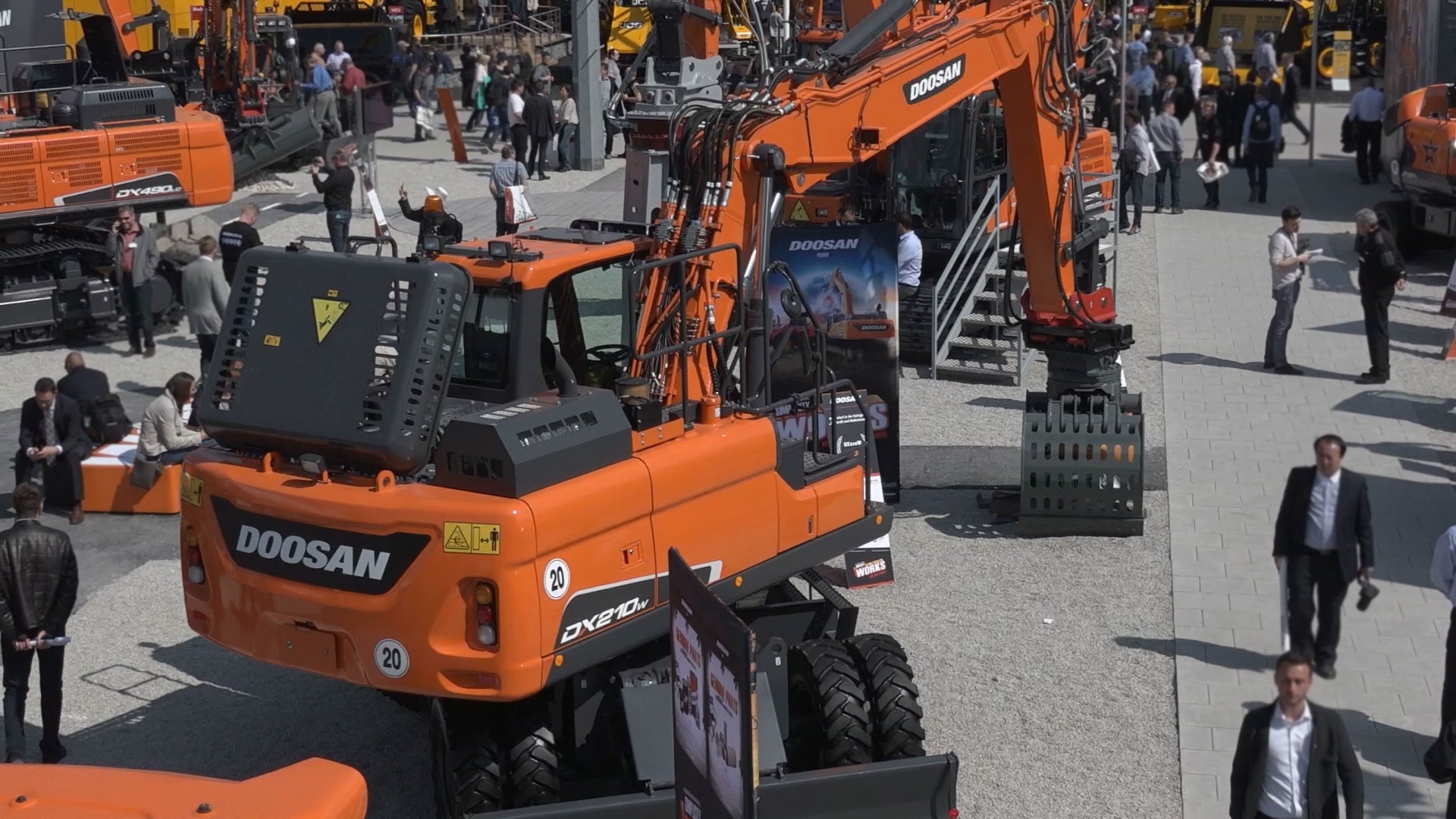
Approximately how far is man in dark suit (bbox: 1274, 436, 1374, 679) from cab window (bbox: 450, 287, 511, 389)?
377cm

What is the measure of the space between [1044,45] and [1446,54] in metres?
13.3

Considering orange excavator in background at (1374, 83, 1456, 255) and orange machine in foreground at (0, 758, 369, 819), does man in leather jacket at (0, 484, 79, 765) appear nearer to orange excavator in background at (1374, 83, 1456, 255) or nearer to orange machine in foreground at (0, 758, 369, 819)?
orange machine in foreground at (0, 758, 369, 819)

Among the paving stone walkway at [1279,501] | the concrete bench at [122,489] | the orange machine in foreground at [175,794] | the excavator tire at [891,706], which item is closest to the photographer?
the orange machine in foreground at [175,794]

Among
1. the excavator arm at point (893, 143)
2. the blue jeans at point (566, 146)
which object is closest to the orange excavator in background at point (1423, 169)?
the excavator arm at point (893, 143)

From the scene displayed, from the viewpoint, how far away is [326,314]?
8.09 metres

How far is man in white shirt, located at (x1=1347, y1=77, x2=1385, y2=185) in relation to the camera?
26.4 metres

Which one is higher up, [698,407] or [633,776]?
[698,407]

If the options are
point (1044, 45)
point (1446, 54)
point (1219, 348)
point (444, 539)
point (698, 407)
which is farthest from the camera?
point (1446, 54)

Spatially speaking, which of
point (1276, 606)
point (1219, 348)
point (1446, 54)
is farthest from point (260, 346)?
point (1446, 54)

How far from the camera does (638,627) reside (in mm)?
8250

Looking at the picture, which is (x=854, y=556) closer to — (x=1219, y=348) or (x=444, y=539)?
(x=444, y=539)

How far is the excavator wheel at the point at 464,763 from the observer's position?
324 inches

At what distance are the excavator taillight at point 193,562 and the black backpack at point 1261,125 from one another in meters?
19.5

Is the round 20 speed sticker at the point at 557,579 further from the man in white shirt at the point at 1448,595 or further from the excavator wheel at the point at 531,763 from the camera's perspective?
the man in white shirt at the point at 1448,595
